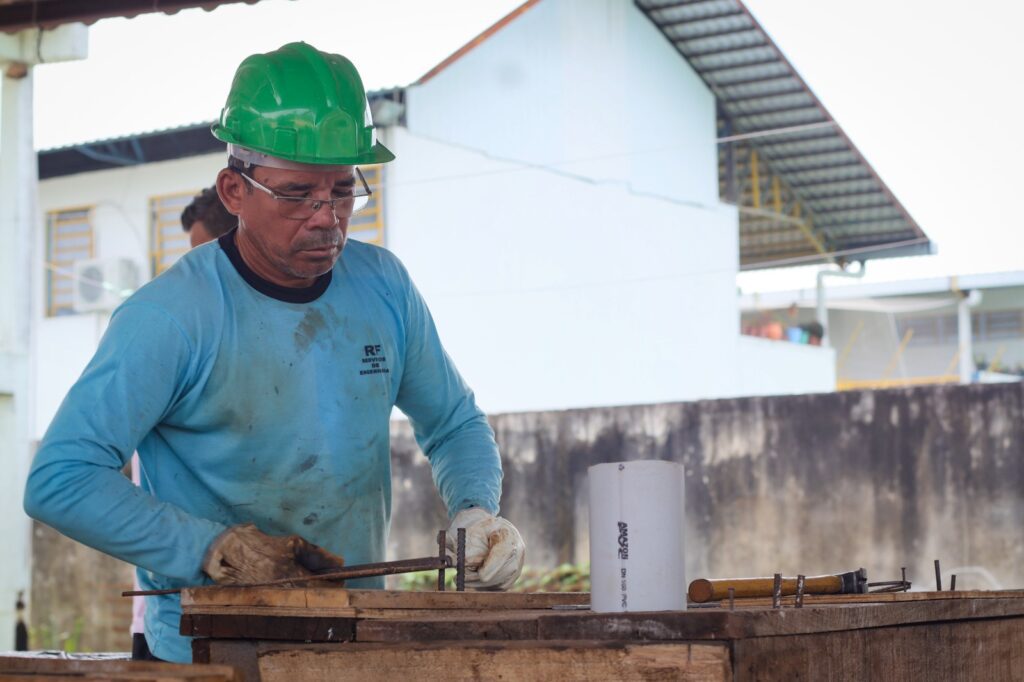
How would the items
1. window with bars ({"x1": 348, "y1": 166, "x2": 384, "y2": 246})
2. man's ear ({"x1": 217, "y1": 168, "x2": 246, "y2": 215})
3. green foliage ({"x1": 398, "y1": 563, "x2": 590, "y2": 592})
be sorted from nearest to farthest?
man's ear ({"x1": 217, "y1": 168, "x2": 246, "y2": 215}) < green foliage ({"x1": 398, "y1": 563, "x2": 590, "y2": 592}) < window with bars ({"x1": 348, "y1": 166, "x2": 384, "y2": 246})

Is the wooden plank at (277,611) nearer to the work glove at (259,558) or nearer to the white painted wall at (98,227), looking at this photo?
the work glove at (259,558)

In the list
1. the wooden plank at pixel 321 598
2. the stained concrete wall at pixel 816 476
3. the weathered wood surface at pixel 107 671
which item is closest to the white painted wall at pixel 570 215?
the stained concrete wall at pixel 816 476

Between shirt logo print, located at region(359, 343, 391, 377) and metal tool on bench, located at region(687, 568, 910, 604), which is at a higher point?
shirt logo print, located at region(359, 343, 391, 377)

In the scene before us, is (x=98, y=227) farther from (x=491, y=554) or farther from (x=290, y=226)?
(x=491, y=554)

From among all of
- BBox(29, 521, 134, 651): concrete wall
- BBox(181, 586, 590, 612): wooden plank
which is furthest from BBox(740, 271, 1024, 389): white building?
BBox(181, 586, 590, 612): wooden plank

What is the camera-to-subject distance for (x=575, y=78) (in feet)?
52.2

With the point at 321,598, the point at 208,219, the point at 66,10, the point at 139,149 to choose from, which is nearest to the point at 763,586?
the point at 321,598

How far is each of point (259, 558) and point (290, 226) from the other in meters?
0.70

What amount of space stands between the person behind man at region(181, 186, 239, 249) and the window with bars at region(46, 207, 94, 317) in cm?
1127

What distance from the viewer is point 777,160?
18406 millimetres

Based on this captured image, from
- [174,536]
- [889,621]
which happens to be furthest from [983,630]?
[174,536]

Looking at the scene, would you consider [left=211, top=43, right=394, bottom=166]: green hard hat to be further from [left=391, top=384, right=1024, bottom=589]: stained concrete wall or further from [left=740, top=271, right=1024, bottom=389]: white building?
[left=740, top=271, right=1024, bottom=389]: white building

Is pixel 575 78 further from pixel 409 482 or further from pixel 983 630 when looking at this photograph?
pixel 983 630

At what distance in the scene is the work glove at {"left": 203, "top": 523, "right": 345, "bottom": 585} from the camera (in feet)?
7.64
